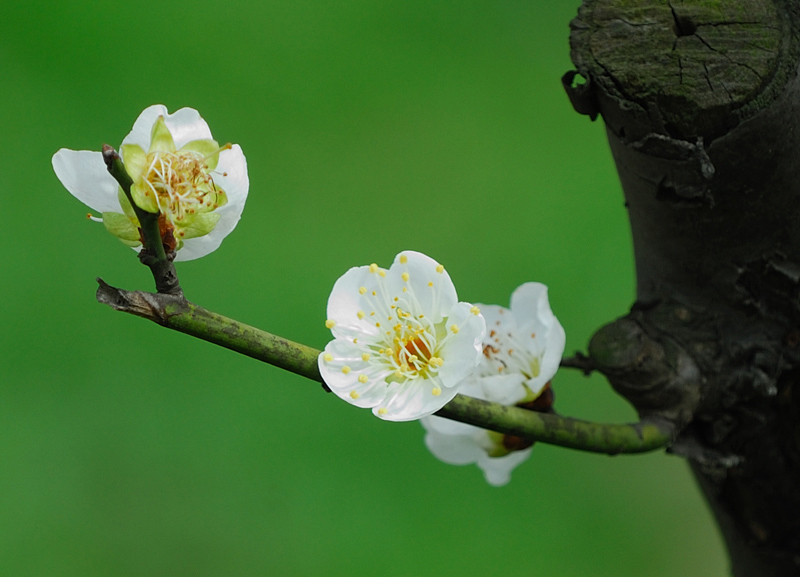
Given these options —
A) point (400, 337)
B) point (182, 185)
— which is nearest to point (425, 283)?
point (400, 337)

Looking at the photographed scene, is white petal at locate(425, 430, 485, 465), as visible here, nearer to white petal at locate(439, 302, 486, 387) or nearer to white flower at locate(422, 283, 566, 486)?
white flower at locate(422, 283, 566, 486)

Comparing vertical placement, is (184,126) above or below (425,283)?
above

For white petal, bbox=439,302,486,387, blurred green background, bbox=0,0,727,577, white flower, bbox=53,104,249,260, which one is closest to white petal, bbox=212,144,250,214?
white flower, bbox=53,104,249,260

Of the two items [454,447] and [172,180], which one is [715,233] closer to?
[454,447]

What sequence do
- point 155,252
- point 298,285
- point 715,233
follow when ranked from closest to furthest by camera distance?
1. point 155,252
2. point 715,233
3. point 298,285

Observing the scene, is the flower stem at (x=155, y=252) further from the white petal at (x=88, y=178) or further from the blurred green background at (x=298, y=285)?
the blurred green background at (x=298, y=285)

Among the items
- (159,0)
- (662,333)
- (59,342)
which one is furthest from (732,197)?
(159,0)

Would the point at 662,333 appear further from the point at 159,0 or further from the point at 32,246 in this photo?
the point at 159,0
